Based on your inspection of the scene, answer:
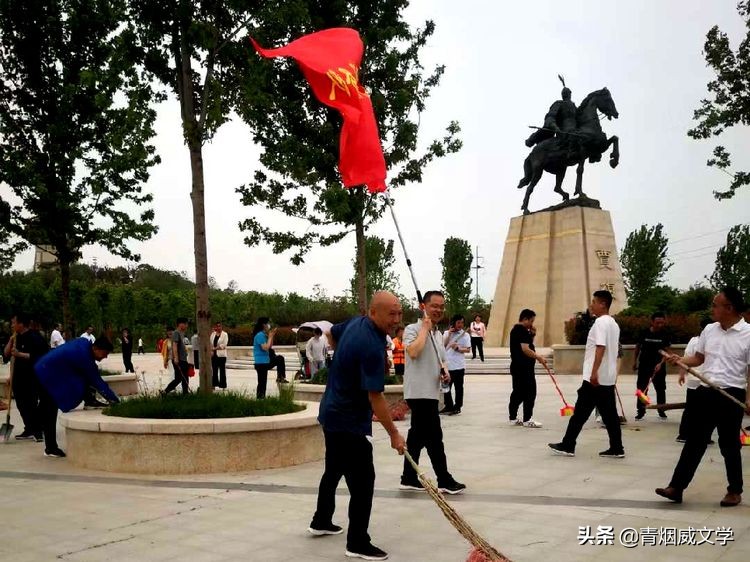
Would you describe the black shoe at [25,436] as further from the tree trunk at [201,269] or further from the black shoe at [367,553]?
the black shoe at [367,553]

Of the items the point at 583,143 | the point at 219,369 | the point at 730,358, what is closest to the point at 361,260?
the point at 219,369

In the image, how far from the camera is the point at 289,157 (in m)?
13.9

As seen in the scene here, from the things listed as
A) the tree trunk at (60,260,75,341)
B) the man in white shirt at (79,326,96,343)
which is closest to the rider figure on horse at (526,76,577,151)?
the man in white shirt at (79,326,96,343)

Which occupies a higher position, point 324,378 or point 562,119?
point 562,119

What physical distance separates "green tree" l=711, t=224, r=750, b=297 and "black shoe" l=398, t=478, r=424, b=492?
45894 millimetres

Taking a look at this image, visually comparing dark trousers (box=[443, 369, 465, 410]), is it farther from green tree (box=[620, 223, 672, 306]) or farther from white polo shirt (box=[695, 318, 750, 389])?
green tree (box=[620, 223, 672, 306])

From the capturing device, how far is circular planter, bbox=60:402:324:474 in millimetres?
7449

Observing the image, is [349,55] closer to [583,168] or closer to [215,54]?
[215,54]

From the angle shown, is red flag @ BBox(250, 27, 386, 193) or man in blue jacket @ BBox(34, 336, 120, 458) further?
man in blue jacket @ BBox(34, 336, 120, 458)

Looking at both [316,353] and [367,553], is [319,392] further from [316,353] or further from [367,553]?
[367,553]

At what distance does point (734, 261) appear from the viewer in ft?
157

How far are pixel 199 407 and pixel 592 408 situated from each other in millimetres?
4394

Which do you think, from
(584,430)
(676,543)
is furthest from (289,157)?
(676,543)

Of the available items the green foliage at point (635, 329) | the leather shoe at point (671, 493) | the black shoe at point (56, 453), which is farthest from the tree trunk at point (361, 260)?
the green foliage at point (635, 329)
